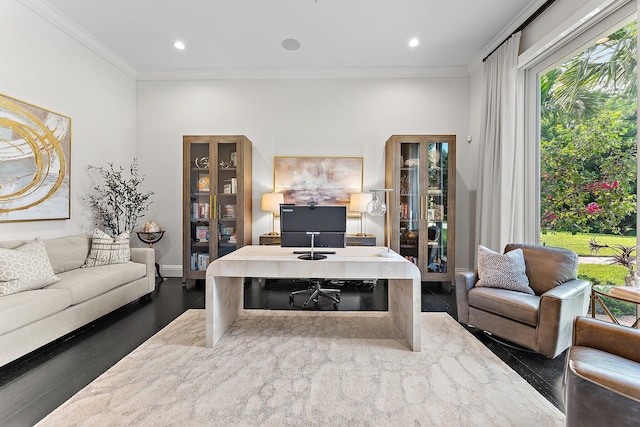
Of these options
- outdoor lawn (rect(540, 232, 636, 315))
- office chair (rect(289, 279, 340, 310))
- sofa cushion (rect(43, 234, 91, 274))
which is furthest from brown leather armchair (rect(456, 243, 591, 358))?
sofa cushion (rect(43, 234, 91, 274))

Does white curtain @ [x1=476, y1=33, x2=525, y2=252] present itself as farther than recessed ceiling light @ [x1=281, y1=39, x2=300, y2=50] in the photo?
No

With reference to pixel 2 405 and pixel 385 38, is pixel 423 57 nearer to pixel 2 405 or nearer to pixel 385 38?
pixel 385 38

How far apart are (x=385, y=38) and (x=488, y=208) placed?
8.22 ft

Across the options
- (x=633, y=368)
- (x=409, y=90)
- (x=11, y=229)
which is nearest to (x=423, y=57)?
(x=409, y=90)

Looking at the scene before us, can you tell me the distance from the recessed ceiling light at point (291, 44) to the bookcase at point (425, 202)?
1.76 metres

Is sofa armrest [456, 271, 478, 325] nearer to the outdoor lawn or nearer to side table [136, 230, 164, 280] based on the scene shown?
the outdoor lawn

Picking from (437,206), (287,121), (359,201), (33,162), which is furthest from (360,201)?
(33,162)

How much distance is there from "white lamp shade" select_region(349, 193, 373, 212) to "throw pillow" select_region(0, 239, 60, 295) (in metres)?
3.36

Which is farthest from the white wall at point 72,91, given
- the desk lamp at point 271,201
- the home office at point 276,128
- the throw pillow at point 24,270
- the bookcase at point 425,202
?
the bookcase at point 425,202

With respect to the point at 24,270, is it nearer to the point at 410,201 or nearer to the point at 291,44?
the point at 291,44

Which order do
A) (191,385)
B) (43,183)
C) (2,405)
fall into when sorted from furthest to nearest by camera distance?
(43,183) < (191,385) < (2,405)

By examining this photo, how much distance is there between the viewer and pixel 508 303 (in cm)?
239

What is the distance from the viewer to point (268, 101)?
4.69m

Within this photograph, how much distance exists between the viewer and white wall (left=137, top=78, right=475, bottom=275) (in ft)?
15.2
